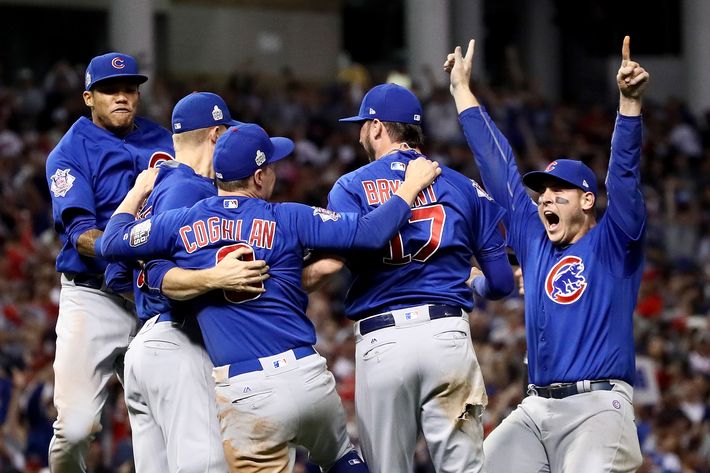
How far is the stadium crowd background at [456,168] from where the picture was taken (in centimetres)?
1209

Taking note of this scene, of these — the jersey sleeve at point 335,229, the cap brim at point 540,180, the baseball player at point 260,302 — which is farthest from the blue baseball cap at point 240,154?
the cap brim at point 540,180

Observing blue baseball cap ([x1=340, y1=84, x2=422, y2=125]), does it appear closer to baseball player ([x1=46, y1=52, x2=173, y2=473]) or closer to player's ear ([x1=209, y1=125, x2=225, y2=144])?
player's ear ([x1=209, y1=125, x2=225, y2=144])

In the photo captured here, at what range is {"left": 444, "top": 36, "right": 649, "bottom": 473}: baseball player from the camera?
5992mm

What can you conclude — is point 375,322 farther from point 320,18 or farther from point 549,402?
point 320,18

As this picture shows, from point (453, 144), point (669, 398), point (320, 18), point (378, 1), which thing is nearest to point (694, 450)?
point (669, 398)

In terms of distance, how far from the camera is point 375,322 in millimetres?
6066

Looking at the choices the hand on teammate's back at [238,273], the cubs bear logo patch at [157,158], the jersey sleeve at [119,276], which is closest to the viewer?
the hand on teammate's back at [238,273]

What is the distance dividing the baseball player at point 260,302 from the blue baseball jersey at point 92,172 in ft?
3.05

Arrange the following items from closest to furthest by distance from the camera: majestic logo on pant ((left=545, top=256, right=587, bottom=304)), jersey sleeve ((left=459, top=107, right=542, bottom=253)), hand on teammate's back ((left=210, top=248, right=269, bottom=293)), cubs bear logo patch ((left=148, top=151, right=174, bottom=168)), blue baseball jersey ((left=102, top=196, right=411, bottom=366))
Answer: hand on teammate's back ((left=210, top=248, right=269, bottom=293))
blue baseball jersey ((left=102, top=196, right=411, bottom=366))
majestic logo on pant ((left=545, top=256, right=587, bottom=304))
jersey sleeve ((left=459, top=107, right=542, bottom=253))
cubs bear logo patch ((left=148, top=151, right=174, bottom=168))

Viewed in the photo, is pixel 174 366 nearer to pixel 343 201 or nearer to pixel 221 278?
pixel 221 278

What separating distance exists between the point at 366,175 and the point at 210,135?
81 centimetres

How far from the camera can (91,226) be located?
660 cm

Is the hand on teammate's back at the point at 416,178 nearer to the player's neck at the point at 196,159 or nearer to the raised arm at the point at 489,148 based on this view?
the raised arm at the point at 489,148

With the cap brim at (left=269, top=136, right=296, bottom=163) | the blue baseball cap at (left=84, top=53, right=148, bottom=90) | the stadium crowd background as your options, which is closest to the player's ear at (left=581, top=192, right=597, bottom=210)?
the cap brim at (left=269, top=136, right=296, bottom=163)
